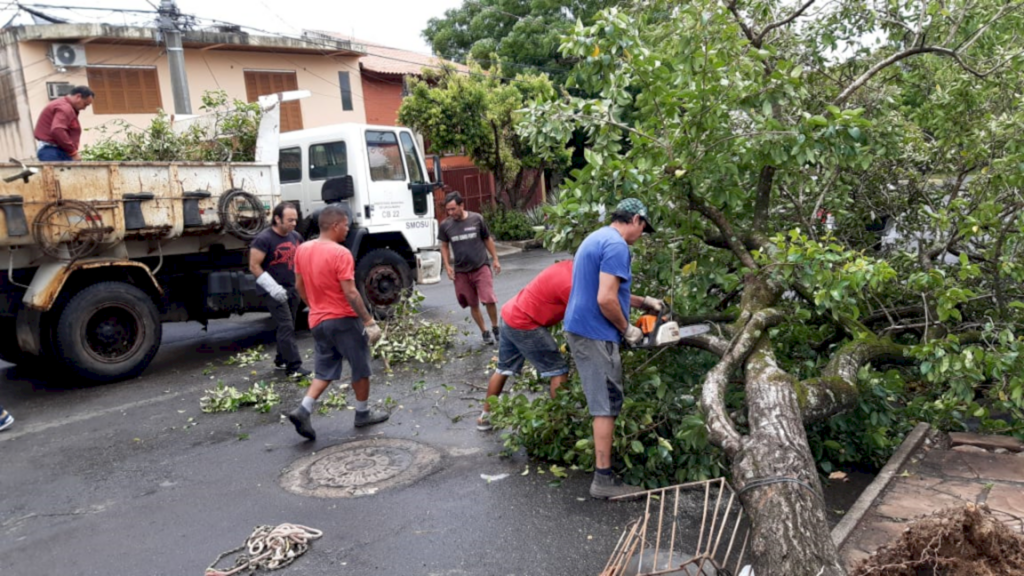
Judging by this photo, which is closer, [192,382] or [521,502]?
[521,502]

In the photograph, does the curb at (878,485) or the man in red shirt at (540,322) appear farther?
the man in red shirt at (540,322)

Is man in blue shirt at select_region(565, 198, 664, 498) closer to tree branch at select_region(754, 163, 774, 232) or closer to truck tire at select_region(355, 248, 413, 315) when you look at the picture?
tree branch at select_region(754, 163, 774, 232)

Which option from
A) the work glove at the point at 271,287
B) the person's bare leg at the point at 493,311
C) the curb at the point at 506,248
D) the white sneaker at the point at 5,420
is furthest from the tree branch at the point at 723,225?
the curb at the point at 506,248

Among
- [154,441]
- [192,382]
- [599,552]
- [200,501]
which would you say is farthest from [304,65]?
[599,552]

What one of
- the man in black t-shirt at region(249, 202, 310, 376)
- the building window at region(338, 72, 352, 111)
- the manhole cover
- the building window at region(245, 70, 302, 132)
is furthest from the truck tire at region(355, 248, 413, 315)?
the building window at region(338, 72, 352, 111)

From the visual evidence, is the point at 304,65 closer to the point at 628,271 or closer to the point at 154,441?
the point at 154,441

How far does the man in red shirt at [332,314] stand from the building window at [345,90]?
15873mm

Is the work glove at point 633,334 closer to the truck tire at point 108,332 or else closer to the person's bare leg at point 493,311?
the person's bare leg at point 493,311

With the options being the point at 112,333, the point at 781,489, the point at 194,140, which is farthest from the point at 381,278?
the point at 781,489

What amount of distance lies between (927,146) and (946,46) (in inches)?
30.0

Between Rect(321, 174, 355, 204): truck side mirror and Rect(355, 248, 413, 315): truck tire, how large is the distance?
802mm

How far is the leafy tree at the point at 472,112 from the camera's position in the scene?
1644 cm

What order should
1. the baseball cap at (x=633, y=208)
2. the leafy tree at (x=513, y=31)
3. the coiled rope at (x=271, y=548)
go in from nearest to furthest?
the coiled rope at (x=271, y=548), the baseball cap at (x=633, y=208), the leafy tree at (x=513, y=31)

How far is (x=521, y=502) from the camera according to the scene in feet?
14.5
